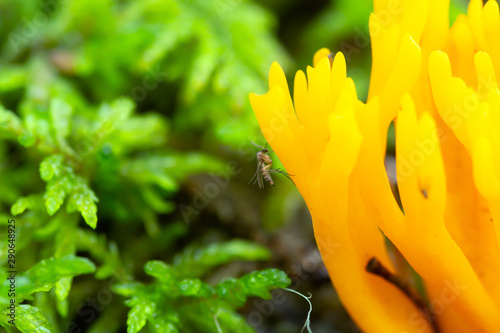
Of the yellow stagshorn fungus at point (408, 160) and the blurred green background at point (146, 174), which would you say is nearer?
the yellow stagshorn fungus at point (408, 160)

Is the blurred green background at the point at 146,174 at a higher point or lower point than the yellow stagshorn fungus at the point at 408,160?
lower

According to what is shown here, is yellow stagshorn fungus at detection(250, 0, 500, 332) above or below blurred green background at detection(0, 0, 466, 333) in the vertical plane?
above

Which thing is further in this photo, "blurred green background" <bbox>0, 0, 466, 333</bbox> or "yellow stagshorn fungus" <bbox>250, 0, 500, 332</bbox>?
"blurred green background" <bbox>0, 0, 466, 333</bbox>

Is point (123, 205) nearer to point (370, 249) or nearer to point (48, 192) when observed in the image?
point (48, 192)

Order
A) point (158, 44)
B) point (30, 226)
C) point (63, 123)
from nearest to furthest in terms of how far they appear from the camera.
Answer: point (30, 226)
point (63, 123)
point (158, 44)

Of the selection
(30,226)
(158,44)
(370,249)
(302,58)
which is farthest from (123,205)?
(302,58)
